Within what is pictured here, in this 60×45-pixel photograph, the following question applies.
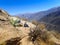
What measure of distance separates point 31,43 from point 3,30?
2.13 metres

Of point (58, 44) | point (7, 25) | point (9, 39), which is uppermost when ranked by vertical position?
point (7, 25)

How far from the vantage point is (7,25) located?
36.2ft

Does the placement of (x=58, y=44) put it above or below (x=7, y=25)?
below

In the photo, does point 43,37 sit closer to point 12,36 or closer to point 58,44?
point 58,44

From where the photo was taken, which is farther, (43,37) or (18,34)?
(43,37)

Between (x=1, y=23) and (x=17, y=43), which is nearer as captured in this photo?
(x=17, y=43)

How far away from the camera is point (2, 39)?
9.15 metres

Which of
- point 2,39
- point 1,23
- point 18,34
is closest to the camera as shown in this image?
point 2,39

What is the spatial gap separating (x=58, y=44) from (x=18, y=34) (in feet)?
9.95

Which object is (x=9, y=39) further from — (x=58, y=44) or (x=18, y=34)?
(x=58, y=44)

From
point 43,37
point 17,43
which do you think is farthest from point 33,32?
point 17,43

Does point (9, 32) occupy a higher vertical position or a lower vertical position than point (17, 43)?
higher

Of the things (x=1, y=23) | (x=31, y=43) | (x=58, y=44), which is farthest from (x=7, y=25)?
(x=58, y=44)

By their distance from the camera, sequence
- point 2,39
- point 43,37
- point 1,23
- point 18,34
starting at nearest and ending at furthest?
point 2,39 < point 18,34 < point 43,37 < point 1,23
